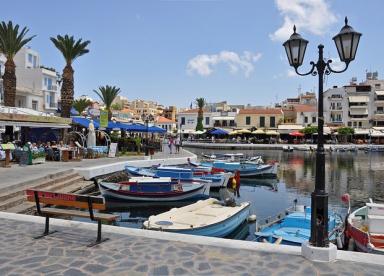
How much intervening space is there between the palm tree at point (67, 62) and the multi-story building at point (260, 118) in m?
55.7

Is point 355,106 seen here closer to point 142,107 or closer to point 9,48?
point 9,48

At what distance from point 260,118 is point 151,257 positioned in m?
83.2

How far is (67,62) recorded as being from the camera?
1523 inches

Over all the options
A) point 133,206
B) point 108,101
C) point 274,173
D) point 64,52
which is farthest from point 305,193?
point 108,101

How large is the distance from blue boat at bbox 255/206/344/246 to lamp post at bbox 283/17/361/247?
406 centimetres

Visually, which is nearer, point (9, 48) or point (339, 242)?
point (339, 242)

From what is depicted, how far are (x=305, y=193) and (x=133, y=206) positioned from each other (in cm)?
1202

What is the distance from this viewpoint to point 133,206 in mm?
18578

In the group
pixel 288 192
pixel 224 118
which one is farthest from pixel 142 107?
pixel 288 192

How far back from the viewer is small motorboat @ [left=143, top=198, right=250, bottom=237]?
11.4m

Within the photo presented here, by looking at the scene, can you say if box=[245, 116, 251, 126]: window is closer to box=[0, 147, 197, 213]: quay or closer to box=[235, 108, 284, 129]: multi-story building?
box=[235, 108, 284, 129]: multi-story building

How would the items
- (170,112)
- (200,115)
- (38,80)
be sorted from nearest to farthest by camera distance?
(38,80) < (200,115) < (170,112)

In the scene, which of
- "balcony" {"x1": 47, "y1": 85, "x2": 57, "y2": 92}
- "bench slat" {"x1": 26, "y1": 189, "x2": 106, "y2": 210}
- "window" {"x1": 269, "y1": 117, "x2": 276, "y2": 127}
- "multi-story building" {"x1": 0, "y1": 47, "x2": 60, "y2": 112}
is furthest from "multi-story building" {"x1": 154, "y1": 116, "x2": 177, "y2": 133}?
"bench slat" {"x1": 26, "y1": 189, "x2": 106, "y2": 210}

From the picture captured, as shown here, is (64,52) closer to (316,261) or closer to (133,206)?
(133,206)
